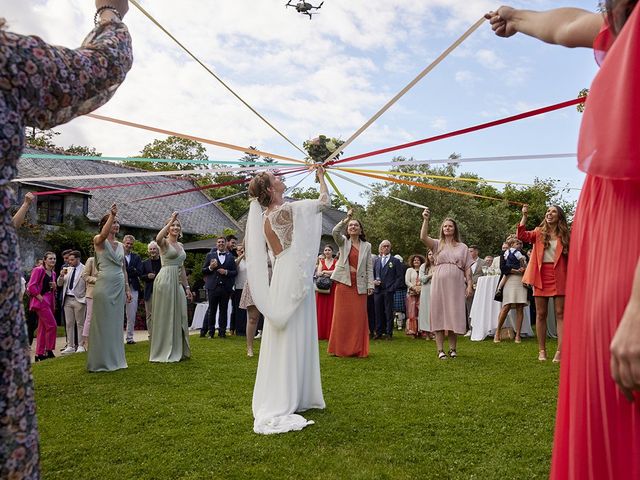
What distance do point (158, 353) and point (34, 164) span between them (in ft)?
79.4

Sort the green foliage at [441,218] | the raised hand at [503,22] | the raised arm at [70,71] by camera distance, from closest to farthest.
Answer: the raised arm at [70,71] < the raised hand at [503,22] < the green foliage at [441,218]

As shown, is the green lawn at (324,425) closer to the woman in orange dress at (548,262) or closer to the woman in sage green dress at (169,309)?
the woman in orange dress at (548,262)

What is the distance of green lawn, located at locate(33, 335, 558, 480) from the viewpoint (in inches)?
161

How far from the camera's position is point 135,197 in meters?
36.4


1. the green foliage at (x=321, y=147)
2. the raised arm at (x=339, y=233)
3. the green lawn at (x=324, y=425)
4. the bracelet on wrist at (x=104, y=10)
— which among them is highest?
the green foliage at (x=321, y=147)

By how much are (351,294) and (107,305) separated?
14.3 ft

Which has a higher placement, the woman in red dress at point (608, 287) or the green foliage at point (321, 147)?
the green foliage at point (321, 147)

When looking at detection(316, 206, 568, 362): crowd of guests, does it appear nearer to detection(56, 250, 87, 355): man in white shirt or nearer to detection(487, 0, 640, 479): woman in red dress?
detection(56, 250, 87, 355): man in white shirt

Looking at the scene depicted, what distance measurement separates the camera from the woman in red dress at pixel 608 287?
136 cm

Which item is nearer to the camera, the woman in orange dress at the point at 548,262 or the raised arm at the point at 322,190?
the raised arm at the point at 322,190

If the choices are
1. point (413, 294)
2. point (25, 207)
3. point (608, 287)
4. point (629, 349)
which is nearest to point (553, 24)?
point (608, 287)

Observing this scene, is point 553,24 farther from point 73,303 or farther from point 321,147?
point 73,303

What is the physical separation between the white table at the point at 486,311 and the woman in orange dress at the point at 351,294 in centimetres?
421

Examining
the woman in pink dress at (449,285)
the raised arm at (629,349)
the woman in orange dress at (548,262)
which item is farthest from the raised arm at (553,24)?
the woman in pink dress at (449,285)
